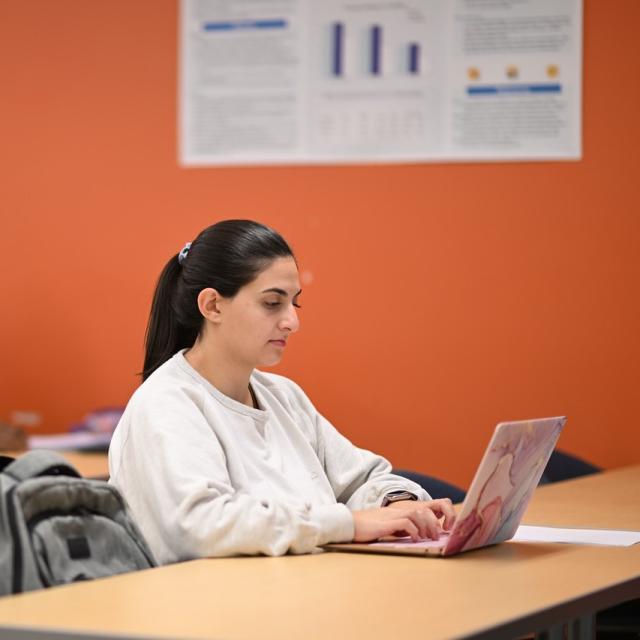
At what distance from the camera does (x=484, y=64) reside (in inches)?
167

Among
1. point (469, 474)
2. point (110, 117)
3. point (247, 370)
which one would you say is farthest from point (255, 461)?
point (110, 117)

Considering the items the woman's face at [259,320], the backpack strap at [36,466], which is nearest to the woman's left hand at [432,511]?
the woman's face at [259,320]

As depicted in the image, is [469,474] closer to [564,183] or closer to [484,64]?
[564,183]

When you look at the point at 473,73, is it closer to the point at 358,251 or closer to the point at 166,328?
the point at 358,251

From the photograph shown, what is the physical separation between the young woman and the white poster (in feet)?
5.56

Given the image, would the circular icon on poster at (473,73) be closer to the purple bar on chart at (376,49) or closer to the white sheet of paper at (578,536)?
the purple bar on chart at (376,49)

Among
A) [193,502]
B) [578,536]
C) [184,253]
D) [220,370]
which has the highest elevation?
[184,253]

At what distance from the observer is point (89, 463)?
13.0ft

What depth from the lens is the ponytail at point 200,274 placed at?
8.48 feet

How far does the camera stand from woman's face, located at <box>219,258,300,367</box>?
2.56 meters

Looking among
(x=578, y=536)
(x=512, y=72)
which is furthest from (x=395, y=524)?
(x=512, y=72)

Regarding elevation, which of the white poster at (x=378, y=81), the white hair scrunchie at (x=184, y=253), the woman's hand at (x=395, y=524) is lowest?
the woman's hand at (x=395, y=524)

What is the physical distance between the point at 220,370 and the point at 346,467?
427 millimetres

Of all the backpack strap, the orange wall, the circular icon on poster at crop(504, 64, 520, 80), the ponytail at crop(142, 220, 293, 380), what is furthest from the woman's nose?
the circular icon on poster at crop(504, 64, 520, 80)
